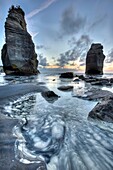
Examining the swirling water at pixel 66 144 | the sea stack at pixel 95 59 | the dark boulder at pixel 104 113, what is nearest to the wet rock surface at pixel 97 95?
the dark boulder at pixel 104 113

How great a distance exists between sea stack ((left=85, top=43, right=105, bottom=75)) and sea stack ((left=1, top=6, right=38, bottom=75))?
123ft

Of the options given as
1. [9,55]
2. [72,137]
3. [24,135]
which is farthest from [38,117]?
[9,55]

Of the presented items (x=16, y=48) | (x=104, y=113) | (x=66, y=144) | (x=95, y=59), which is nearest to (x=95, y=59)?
(x=95, y=59)

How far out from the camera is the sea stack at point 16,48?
114ft

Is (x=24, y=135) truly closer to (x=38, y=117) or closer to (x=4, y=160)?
(x=4, y=160)

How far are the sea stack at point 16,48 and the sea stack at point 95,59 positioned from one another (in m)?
37.4

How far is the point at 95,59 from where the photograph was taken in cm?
6106

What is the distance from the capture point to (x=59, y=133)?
272 cm

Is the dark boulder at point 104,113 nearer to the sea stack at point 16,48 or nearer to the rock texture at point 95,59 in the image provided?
the sea stack at point 16,48

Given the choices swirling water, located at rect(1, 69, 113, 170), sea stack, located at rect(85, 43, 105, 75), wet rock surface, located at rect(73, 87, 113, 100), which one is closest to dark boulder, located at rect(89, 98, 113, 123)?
swirling water, located at rect(1, 69, 113, 170)

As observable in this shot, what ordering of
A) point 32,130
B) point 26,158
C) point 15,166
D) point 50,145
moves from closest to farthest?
1. point 15,166
2. point 26,158
3. point 50,145
4. point 32,130

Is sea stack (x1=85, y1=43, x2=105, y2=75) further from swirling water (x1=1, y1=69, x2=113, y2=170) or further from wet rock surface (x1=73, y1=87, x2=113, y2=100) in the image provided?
swirling water (x1=1, y1=69, x2=113, y2=170)

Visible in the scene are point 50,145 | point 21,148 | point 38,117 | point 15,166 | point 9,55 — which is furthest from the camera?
point 9,55

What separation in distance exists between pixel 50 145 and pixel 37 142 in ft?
0.98
